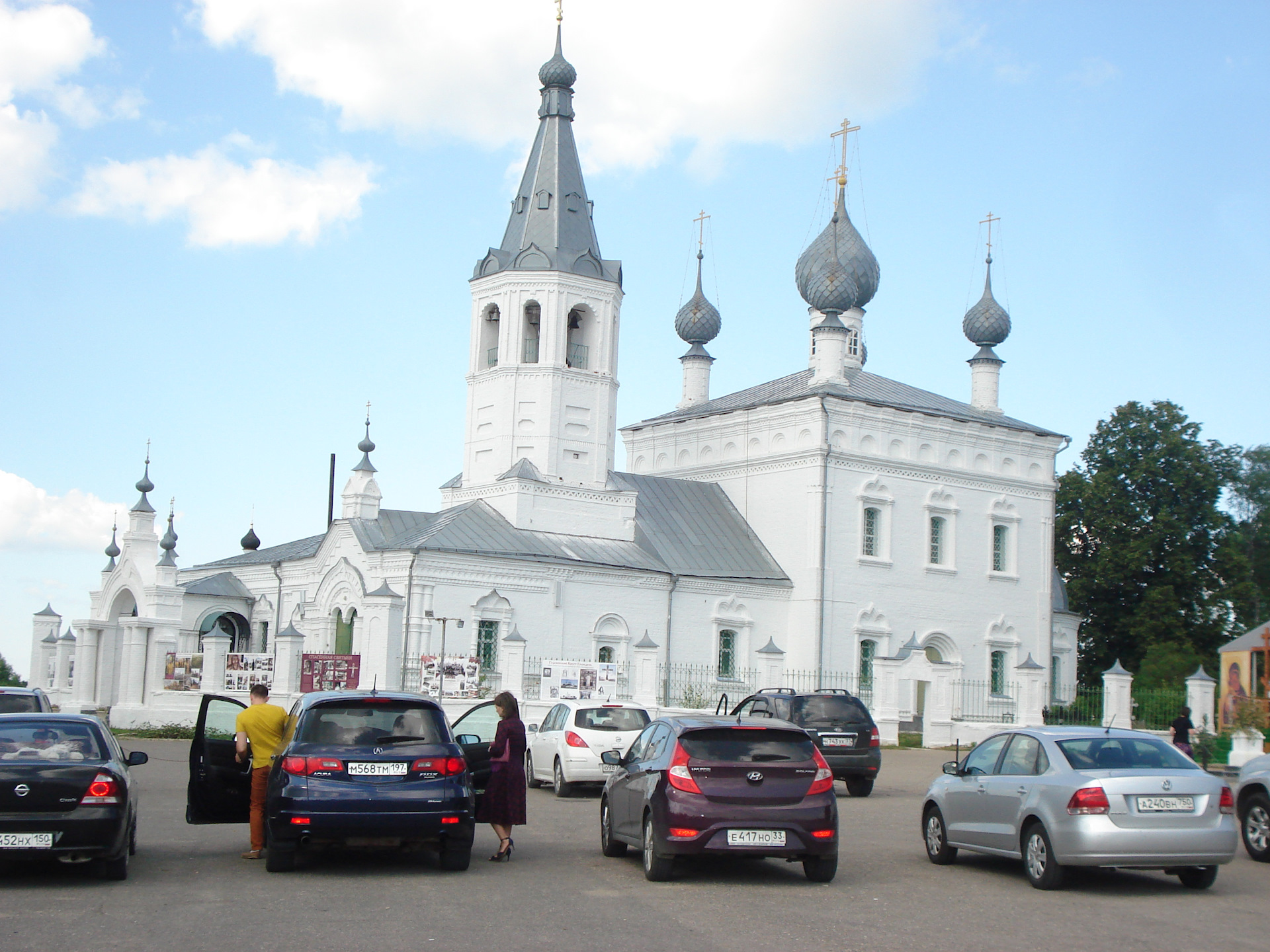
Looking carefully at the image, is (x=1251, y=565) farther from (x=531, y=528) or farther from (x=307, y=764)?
(x=307, y=764)

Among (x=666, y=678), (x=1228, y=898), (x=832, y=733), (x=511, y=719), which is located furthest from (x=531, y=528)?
(x=1228, y=898)

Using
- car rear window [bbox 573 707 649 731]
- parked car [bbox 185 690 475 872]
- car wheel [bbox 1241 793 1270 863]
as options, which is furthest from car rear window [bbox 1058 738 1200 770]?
car rear window [bbox 573 707 649 731]

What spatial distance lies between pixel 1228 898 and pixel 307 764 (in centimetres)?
714

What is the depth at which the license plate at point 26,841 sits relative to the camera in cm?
1043

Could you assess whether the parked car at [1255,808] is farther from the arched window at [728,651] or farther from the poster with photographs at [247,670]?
the arched window at [728,651]

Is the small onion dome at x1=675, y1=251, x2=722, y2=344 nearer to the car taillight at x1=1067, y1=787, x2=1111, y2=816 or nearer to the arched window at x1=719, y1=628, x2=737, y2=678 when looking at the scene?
the arched window at x1=719, y1=628, x2=737, y2=678

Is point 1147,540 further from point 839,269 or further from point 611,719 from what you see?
point 611,719

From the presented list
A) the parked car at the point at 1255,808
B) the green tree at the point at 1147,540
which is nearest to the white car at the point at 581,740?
the parked car at the point at 1255,808

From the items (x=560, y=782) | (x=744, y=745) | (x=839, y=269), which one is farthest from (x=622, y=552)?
(x=744, y=745)

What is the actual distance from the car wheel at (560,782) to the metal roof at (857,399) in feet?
71.7

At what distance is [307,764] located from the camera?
11188 millimetres

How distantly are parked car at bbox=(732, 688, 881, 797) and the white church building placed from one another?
9.96 m

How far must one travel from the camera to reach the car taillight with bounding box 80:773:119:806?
10.7m

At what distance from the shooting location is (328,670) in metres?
30.8
